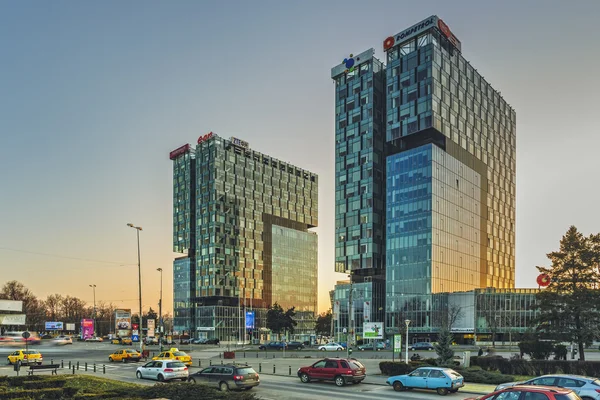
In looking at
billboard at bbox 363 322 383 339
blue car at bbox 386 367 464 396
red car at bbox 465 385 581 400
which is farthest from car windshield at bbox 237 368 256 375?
billboard at bbox 363 322 383 339

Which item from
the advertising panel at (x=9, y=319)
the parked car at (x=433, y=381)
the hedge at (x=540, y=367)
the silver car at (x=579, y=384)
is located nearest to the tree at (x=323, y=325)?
the advertising panel at (x=9, y=319)

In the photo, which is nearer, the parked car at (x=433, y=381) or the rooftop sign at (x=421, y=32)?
the parked car at (x=433, y=381)

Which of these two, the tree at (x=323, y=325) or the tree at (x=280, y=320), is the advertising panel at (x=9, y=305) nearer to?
the tree at (x=280, y=320)

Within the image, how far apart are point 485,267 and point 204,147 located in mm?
89269

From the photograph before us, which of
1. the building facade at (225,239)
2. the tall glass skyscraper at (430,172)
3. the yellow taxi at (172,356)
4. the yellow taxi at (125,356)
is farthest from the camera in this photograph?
the building facade at (225,239)

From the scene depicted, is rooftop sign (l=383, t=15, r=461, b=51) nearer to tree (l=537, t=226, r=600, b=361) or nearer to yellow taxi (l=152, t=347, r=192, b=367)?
tree (l=537, t=226, r=600, b=361)

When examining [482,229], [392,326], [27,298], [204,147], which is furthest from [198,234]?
[482,229]

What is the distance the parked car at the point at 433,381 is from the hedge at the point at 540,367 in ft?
38.8

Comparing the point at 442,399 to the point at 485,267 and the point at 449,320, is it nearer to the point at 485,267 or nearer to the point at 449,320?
the point at 449,320

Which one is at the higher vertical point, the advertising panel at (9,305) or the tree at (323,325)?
the advertising panel at (9,305)

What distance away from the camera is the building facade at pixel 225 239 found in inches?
6348

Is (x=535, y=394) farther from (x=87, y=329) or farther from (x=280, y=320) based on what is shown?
(x=87, y=329)

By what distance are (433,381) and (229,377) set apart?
12.4m

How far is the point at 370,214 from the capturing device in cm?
13012
